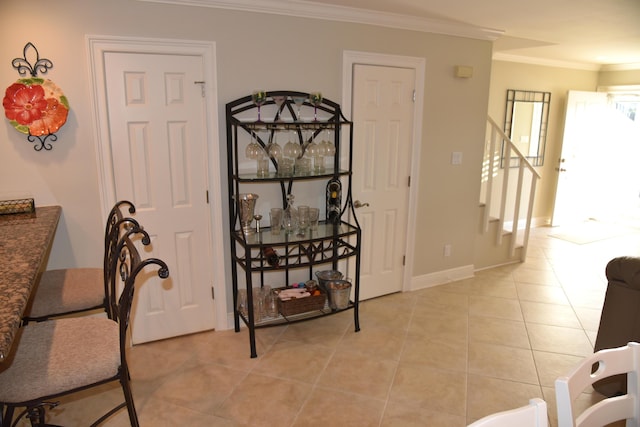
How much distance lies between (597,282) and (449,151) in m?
2.20

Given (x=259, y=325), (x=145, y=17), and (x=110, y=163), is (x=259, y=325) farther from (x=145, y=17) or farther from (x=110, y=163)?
(x=145, y=17)

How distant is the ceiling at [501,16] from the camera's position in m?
3.03

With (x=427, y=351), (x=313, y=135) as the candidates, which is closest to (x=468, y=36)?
(x=313, y=135)

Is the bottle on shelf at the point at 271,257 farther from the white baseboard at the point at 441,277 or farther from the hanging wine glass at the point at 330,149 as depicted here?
the white baseboard at the point at 441,277

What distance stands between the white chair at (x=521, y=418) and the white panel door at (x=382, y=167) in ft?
8.94

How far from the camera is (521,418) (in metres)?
1.01

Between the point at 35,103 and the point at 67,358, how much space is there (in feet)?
5.49

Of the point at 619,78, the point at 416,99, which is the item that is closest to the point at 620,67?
the point at 619,78

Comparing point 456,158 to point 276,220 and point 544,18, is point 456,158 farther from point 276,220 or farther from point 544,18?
point 276,220

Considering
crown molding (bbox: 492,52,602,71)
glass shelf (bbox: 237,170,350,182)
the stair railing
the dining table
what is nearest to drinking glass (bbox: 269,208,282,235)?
glass shelf (bbox: 237,170,350,182)

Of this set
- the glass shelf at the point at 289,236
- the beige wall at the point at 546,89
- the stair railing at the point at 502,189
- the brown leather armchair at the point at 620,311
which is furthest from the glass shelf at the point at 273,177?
the beige wall at the point at 546,89

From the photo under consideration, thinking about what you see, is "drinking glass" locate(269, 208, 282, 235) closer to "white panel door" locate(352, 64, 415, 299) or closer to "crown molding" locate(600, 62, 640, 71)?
"white panel door" locate(352, 64, 415, 299)

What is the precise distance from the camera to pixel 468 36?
155 inches

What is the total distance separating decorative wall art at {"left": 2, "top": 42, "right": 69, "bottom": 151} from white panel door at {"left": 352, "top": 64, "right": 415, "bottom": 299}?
212 cm
